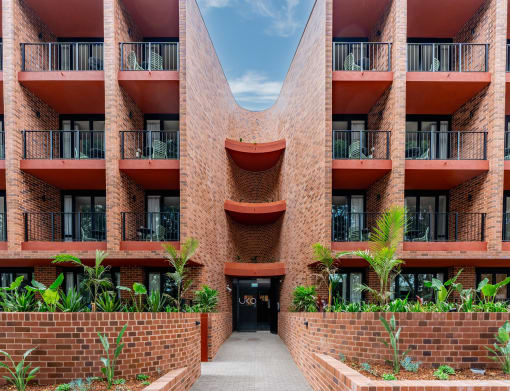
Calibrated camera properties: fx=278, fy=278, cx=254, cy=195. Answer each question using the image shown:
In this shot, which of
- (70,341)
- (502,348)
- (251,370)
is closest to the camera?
(502,348)

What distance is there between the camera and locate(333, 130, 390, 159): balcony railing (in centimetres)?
1053

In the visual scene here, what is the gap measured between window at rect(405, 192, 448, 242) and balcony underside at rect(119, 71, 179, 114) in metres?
10.3

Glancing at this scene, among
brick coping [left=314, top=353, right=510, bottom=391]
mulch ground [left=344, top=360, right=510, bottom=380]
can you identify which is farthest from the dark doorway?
brick coping [left=314, top=353, right=510, bottom=391]

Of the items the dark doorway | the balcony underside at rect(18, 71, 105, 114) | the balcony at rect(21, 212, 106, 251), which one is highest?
the balcony underside at rect(18, 71, 105, 114)

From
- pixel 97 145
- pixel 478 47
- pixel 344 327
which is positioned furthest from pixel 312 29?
pixel 344 327

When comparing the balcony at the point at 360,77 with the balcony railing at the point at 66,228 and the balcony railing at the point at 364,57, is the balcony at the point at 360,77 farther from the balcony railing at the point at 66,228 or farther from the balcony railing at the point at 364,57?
the balcony railing at the point at 66,228

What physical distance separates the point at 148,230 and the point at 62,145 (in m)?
5.19

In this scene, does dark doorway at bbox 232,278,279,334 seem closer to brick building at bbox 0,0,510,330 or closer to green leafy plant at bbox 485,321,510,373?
brick building at bbox 0,0,510,330

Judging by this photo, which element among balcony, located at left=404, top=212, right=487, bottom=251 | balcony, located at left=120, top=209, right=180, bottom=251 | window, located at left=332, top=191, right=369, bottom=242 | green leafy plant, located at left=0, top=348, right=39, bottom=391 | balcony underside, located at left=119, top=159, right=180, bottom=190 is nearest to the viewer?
green leafy plant, located at left=0, top=348, right=39, bottom=391

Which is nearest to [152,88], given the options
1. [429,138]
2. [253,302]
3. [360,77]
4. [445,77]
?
[360,77]

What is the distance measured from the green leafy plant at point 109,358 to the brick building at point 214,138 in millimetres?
5158

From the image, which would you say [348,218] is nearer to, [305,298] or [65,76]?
[305,298]

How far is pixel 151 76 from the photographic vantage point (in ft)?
32.8

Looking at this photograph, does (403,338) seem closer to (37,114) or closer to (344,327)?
(344,327)
